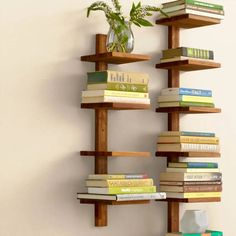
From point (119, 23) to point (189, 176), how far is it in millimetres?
878

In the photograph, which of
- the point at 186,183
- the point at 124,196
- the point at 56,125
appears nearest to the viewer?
the point at 124,196

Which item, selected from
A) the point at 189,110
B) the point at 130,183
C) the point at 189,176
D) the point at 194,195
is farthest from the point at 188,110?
the point at 130,183

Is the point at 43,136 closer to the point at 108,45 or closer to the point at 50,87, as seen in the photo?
the point at 50,87

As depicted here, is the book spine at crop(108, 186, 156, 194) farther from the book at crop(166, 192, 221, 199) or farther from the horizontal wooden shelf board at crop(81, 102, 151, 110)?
the horizontal wooden shelf board at crop(81, 102, 151, 110)

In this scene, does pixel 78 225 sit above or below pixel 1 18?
below

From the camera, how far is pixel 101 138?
146 inches

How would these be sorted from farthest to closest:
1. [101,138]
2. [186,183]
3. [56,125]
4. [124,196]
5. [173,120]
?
[173,120] < [186,183] < [101,138] < [56,125] < [124,196]

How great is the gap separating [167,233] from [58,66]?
1.06m

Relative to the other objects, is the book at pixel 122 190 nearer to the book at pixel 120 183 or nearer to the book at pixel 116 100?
the book at pixel 120 183

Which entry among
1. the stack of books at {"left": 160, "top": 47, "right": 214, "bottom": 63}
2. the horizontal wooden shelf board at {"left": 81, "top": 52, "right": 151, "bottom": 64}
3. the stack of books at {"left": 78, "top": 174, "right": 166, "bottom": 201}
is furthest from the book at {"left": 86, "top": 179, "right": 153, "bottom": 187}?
the stack of books at {"left": 160, "top": 47, "right": 214, "bottom": 63}

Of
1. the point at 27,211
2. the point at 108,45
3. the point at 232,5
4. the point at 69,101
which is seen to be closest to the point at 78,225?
the point at 27,211

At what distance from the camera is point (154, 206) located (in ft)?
13.0

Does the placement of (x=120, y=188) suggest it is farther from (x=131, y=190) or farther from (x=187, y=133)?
(x=187, y=133)

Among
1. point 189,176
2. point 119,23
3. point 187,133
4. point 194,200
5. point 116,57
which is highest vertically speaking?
point 119,23
